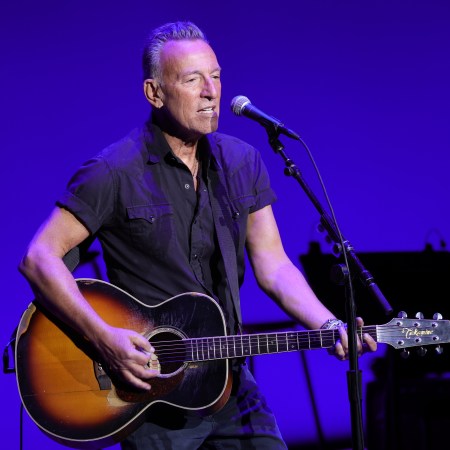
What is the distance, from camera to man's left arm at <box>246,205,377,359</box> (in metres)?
3.58

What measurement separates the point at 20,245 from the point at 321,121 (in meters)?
2.44

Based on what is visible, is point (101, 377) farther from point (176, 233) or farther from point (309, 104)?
point (309, 104)

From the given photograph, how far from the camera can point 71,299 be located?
10.3 ft

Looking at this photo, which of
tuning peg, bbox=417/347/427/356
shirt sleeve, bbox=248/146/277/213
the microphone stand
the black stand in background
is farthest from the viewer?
the black stand in background

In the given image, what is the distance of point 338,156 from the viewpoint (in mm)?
6109

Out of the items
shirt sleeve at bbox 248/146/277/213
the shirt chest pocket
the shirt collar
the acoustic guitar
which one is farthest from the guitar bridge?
shirt sleeve at bbox 248/146/277/213

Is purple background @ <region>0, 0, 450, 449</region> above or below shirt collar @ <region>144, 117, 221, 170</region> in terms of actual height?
above

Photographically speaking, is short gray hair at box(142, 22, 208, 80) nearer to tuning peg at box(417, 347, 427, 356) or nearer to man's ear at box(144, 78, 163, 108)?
man's ear at box(144, 78, 163, 108)

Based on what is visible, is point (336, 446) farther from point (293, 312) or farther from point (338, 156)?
point (293, 312)

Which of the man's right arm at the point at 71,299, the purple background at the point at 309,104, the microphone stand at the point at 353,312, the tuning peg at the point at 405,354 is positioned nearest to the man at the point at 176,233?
the man's right arm at the point at 71,299

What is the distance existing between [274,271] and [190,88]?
915 millimetres

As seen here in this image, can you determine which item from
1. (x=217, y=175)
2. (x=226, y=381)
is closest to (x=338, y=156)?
(x=217, y=175)

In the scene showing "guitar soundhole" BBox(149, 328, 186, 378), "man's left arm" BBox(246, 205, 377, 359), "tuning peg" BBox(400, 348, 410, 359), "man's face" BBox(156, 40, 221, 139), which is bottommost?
"tuning peg" BBox(400, 348, 410, 359)

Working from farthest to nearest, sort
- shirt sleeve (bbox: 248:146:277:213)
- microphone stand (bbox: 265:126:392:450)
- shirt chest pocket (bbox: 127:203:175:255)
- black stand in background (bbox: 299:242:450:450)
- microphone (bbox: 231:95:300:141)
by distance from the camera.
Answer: black stand in background (bbox: 299:242:450:450) < shirt sleeve (bbox: 248:146:277:213) < shirt chest pocket (bbox: 127:203:175:255) < microphone (bbox: 231:95:300:141) < microphone stand (bbox: 265:126:392:450)
